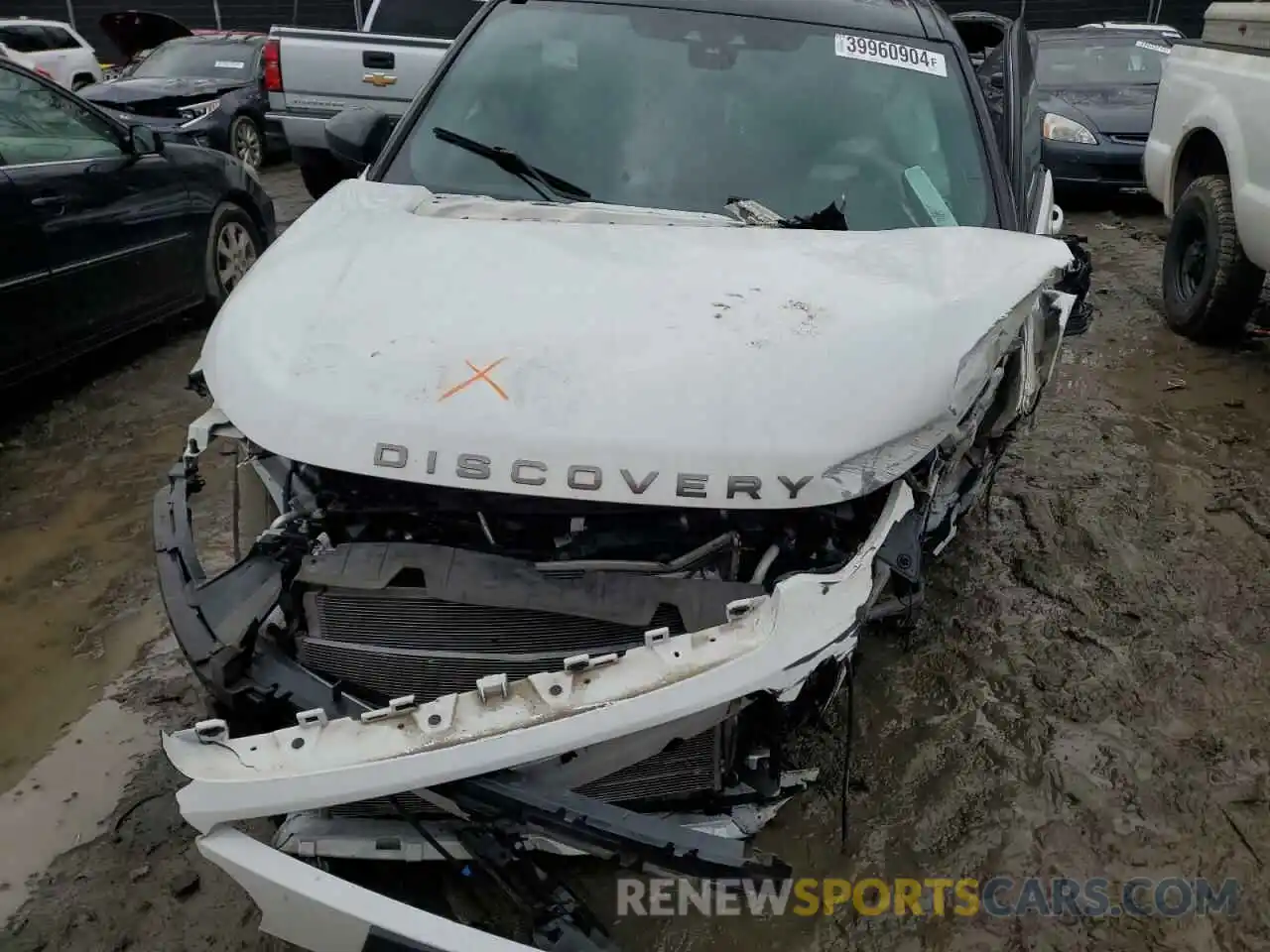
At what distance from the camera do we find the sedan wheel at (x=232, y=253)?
19.0 feet

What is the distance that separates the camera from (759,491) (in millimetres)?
1919

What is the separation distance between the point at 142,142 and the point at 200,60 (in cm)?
742

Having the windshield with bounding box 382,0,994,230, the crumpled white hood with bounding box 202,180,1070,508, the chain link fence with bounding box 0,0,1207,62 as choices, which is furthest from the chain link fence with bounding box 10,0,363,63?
the crumpled white hood with bounding box 202,180,1070,508

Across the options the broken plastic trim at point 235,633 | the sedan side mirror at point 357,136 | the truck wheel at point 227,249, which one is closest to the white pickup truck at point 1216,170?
the sedan side mirror at point 357,136

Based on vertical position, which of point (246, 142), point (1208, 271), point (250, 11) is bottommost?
point (246, 142)

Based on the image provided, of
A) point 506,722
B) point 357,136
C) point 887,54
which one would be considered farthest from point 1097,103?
point 506,722

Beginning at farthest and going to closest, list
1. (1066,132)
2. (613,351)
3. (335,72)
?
(1066,132) → (335,72) → (613,351)

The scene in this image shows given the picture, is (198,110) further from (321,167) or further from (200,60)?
(321,167)

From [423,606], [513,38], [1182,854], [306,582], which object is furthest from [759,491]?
[513,38]

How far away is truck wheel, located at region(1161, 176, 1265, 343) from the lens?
→ 17.7 feet

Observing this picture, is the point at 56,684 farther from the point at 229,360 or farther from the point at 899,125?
the point at 899,125

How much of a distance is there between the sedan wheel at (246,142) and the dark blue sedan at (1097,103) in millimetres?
7767

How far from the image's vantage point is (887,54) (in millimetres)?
3164

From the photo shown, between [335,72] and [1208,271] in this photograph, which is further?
[335,72]
